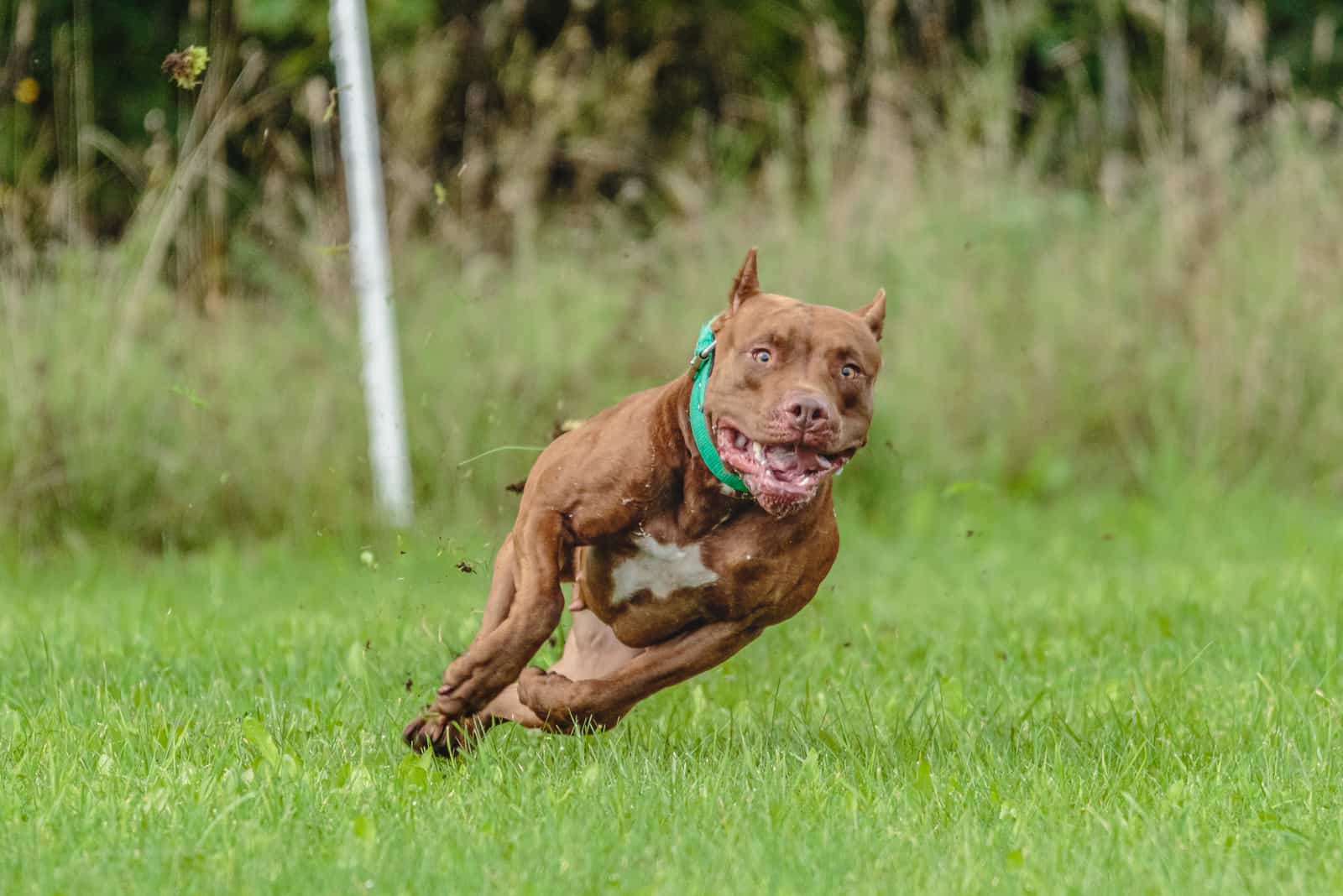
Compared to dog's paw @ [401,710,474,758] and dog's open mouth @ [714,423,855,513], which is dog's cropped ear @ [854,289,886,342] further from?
dog's paw @ [401,710,474,758]

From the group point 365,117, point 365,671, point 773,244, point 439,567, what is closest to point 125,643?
point 365,671

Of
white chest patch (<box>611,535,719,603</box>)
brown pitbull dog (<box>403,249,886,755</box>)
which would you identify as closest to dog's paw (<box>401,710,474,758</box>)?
brown pitbull dog (<box>403,249,886,755</box>)

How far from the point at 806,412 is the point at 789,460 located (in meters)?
0.16

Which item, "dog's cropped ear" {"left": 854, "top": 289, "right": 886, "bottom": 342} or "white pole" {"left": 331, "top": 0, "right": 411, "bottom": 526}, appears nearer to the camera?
"dog's cropped ear" {"left": 854, "top": 289, "right": 886, "bottom": 342}

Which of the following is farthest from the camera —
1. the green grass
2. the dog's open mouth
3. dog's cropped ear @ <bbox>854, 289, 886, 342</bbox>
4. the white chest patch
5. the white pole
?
the white pole

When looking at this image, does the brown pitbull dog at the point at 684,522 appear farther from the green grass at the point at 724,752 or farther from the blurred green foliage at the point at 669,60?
the blurred green foliage at the point at 669,60

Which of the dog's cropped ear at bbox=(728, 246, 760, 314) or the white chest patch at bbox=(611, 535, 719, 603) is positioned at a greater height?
the dog's cropped ear at bbox=(728, 246, 760, 314)

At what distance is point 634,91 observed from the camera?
11438 mm

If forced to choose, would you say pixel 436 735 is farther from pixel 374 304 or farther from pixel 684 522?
pixel 374 304

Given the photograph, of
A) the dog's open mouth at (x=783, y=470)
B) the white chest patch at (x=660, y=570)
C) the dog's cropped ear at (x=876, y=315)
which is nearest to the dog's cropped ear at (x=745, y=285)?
the dog's cropped ear at (x=876, y=315)

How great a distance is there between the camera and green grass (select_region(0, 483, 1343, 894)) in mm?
3195

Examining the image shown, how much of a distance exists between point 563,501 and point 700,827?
790 mm

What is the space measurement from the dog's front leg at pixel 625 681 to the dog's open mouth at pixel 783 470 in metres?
0.40

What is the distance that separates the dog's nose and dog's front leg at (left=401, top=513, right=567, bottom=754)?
0.65 metres
